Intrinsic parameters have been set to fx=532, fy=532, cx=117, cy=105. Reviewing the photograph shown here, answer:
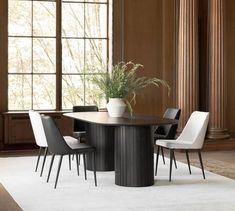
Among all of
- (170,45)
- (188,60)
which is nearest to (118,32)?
(170,45)

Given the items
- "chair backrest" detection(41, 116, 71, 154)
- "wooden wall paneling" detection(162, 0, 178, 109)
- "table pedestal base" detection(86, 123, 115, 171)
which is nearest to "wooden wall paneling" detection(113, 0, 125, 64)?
"wooden wall paneling" detection(162, 0, 178, 109)

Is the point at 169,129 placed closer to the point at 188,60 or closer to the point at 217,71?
the point at 188,60

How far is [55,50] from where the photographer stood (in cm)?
964

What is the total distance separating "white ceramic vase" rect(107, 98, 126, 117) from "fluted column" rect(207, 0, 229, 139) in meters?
3.16

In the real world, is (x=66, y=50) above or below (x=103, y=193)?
above

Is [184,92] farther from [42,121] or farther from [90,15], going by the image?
[42,121]

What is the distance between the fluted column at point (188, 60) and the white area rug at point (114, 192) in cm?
233

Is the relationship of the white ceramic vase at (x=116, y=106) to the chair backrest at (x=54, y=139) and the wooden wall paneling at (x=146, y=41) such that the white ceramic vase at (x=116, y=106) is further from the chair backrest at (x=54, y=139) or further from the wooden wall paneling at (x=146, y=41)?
the wooden wall paneling at (x=146, y=41)

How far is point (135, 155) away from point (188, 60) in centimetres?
368

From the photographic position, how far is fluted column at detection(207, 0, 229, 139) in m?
9.36

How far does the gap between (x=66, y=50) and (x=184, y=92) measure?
7.55ft

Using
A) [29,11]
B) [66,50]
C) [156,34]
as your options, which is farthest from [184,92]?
[29,11]

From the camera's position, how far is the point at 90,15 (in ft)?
32.5

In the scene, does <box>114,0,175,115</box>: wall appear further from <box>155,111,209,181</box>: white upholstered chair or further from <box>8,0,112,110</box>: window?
<box>155,111,209,181</box>: white upholstered chair
